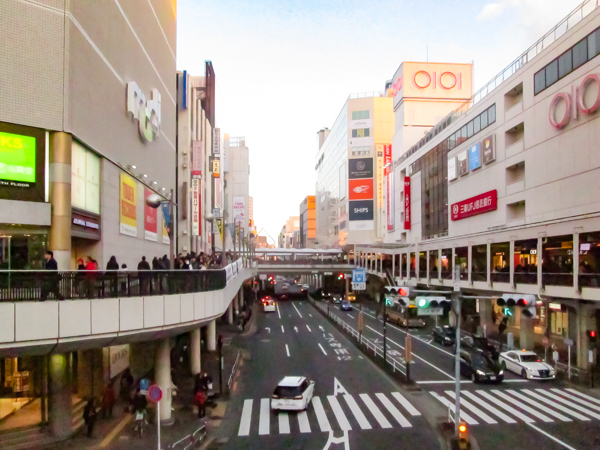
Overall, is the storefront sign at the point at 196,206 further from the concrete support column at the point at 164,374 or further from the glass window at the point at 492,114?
the concrete support column at the point at 164,374

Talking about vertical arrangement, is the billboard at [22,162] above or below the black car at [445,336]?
above

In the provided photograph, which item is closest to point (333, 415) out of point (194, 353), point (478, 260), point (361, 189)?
point (194, 353)

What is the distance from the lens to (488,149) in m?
44.5

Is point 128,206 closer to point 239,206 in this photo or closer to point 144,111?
point 144,111

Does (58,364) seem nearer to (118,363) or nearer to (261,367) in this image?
(118,363)

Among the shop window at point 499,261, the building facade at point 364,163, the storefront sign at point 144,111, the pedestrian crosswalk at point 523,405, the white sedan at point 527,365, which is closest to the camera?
the pedestrian crosswalk at point 523,405

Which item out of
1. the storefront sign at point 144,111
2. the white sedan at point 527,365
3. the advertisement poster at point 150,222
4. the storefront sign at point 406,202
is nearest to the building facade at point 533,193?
the white sedan at point 527,365

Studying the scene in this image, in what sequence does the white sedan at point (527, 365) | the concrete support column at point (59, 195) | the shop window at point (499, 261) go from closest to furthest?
the concrete support column at point (59, 195) < the white sedan at point (527, 365) < the shop window at point (499, 261)

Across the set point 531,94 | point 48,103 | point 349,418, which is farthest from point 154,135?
point 531,94

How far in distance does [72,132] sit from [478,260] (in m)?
35.4

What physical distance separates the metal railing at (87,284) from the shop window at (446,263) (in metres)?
36.8

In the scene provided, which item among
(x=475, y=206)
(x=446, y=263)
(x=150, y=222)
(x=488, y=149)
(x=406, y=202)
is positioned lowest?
(x=446, y=263)

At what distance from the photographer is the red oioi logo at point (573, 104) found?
2948cm

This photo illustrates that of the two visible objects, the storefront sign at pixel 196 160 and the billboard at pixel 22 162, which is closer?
the billboard at pixel 22 162
